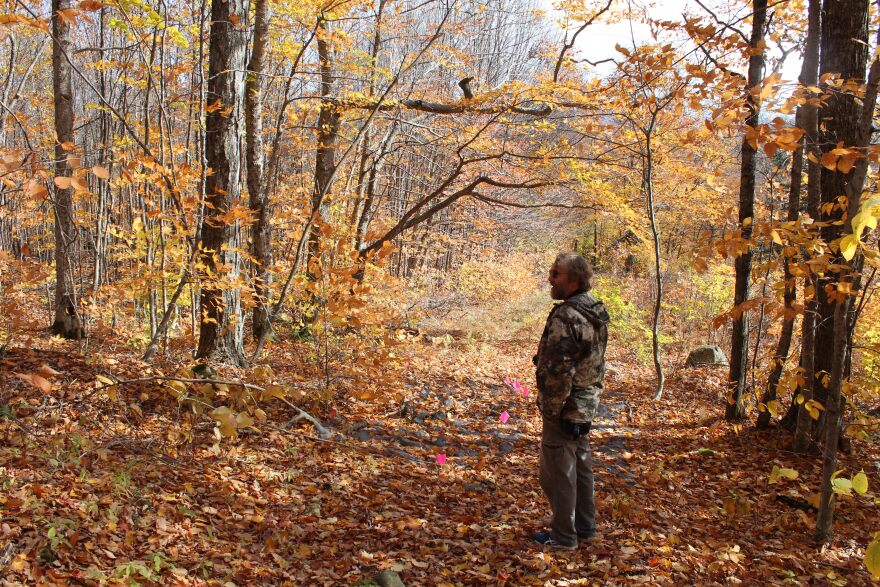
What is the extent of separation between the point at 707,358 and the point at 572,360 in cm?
970

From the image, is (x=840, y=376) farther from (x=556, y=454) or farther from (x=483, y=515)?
(x=483, y=515)

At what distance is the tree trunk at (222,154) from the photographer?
5.94 m

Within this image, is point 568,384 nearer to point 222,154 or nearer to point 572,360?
point 572,360

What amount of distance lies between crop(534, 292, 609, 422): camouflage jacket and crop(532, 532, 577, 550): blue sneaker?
876mm

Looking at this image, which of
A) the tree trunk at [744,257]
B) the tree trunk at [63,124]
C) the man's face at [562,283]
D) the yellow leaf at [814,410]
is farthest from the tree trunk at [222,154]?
the tree trunk at [744,257]

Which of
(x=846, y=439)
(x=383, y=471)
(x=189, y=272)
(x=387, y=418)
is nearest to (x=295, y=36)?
(x=189, y=272)

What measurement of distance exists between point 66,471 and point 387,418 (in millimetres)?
3575

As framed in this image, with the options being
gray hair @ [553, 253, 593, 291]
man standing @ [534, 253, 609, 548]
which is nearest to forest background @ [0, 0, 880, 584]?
man standing @ [534, 253, 609, 548]

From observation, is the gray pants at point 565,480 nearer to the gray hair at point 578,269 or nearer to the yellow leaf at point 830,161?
the gray hair at point 578,269

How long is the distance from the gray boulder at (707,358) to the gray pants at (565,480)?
9068 millimetres

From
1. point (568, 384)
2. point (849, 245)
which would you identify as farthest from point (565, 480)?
point (849, 245)

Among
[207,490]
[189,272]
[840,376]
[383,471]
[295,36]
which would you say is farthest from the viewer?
[295,36]

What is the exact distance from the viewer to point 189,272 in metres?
5.31

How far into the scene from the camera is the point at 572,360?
3309 mm
